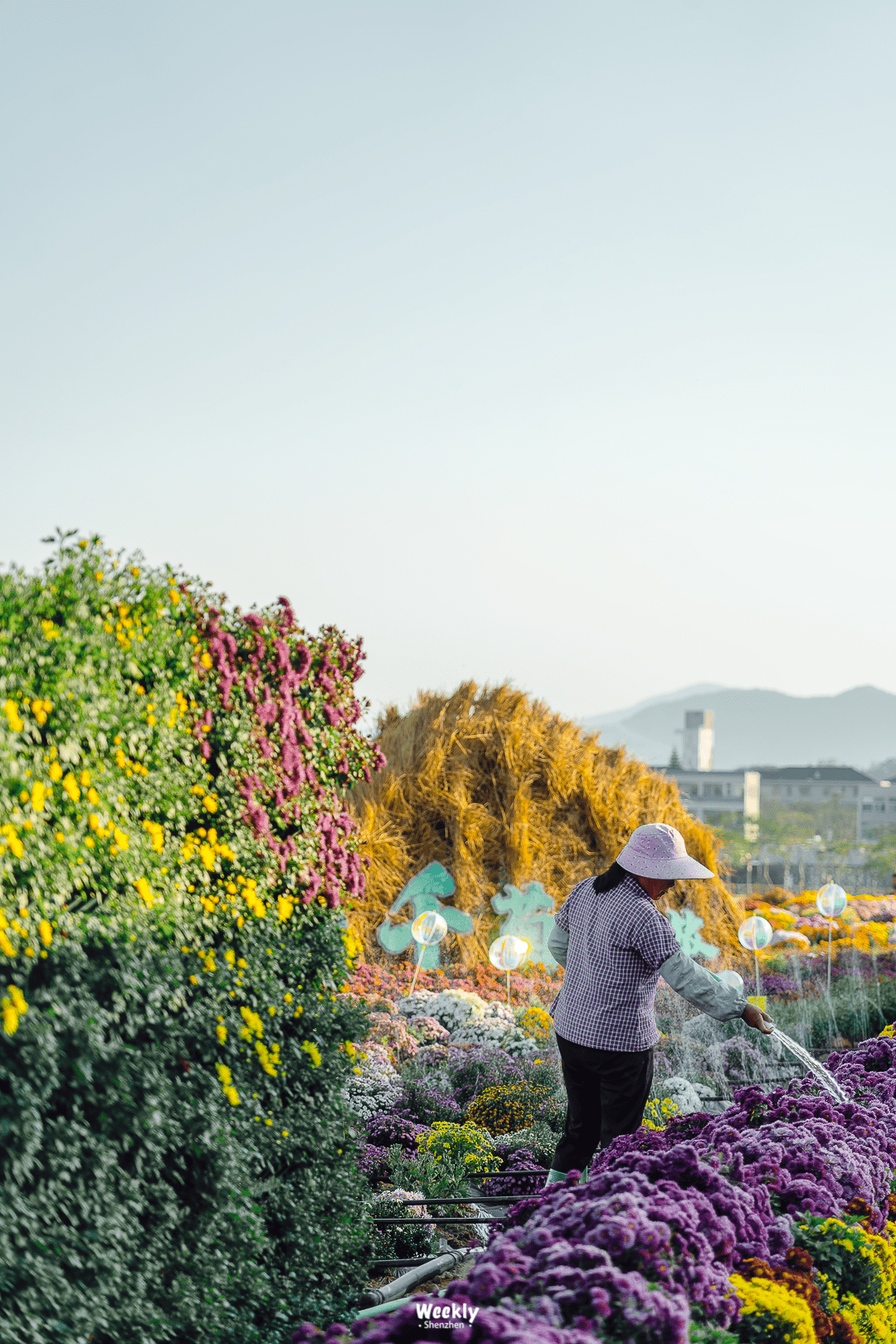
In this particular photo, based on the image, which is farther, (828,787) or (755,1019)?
(828,787)

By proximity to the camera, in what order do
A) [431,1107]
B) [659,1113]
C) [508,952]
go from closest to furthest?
[659,1113] → [431,1107] → [508,952]

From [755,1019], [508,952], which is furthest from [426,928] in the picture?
[755,1019]

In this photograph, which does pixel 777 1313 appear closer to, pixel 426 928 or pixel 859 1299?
pixel 859 1299

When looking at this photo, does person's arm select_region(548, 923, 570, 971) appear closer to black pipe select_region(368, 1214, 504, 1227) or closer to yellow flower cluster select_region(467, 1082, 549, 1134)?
black pipe select_region(368, 1214, 504, 1227)

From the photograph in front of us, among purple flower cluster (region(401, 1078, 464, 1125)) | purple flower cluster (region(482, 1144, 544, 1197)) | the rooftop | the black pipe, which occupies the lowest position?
purple flower cluster (region(482, 1144, 544, 1197))

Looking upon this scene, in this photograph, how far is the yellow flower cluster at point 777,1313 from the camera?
2365 mm

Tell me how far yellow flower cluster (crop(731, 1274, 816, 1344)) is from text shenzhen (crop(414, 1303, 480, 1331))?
0.71m

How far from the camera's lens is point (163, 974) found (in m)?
2.43

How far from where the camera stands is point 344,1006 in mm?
3258

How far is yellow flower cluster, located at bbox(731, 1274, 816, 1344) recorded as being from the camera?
2365mm

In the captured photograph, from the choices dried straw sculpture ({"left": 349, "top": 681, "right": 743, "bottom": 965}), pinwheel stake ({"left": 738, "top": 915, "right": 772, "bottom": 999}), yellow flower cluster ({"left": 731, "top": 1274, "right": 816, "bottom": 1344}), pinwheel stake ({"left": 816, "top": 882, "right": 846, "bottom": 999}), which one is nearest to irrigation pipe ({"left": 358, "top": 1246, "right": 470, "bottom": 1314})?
yellow flower cluster ({"left": 731, "top": 1274, "right": 816, "bottom": 1344})

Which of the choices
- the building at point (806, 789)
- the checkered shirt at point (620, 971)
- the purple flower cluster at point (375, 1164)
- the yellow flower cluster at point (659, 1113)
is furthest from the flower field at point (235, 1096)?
the building at point (806, 789)

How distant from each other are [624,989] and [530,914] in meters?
5.31

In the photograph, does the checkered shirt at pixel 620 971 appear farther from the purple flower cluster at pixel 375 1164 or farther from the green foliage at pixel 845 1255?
the purple flower cluster at pixel 375 1164
